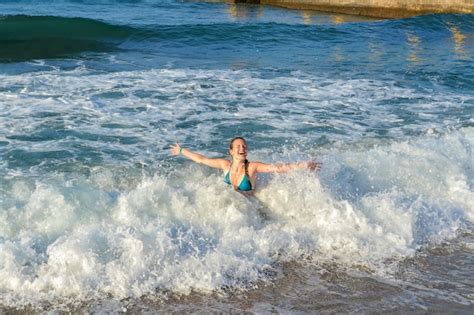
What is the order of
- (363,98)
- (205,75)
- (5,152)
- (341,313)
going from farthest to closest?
(205,75), (363,98), (5,152), (341,313)

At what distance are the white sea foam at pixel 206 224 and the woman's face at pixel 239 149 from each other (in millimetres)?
403

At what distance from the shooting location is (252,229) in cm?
611

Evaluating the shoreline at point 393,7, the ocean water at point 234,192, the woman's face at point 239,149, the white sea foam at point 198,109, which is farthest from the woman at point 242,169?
the shoreline at point 393,7

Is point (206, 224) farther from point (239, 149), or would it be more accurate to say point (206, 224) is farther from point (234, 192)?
point (239, 149)

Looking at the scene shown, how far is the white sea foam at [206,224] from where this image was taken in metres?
5.22

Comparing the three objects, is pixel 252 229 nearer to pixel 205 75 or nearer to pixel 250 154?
pixel 250 154

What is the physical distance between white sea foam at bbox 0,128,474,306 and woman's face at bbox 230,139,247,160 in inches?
15.9

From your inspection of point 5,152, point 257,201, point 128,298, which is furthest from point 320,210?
point 5,152

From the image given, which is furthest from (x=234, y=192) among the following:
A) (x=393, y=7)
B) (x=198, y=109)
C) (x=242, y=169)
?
(x=393, y=7)

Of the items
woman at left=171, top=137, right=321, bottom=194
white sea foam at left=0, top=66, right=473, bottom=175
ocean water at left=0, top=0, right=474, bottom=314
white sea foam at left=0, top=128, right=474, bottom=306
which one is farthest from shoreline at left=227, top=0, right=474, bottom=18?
woman at left=171, top=137, right=321, bottom=194

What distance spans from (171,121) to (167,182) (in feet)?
8.99

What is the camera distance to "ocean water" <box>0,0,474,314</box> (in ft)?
16.8

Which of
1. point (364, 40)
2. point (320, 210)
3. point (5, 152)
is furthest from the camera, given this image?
point (364, 40)

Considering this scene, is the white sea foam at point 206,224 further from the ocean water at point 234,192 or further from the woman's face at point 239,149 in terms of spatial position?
the woman's face at point 239,149
